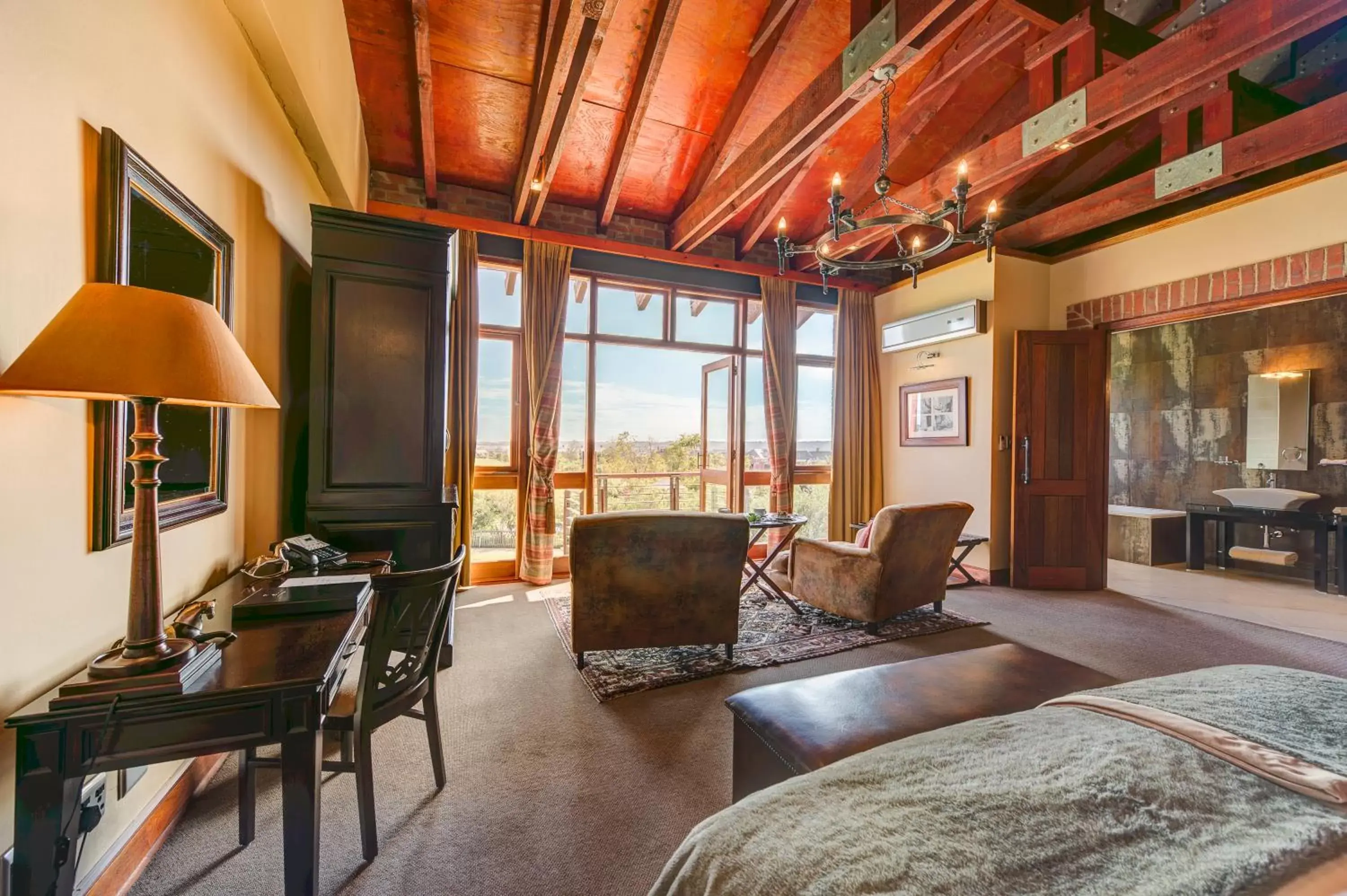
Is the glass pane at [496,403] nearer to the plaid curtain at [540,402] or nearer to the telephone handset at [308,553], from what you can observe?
the plaid curtain at [540,402]

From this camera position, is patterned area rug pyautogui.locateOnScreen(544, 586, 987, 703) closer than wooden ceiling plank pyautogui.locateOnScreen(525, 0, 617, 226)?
No

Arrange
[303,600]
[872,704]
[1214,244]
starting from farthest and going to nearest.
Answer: [1214,244]
[303,600]
[872,704]

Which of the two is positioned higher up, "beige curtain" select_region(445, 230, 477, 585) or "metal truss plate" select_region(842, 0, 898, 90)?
"metal truss plate" select_region(842, 0, 898, 90)

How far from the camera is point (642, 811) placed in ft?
5.99

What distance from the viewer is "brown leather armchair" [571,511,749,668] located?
8.90 feet

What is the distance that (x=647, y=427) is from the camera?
5.36m

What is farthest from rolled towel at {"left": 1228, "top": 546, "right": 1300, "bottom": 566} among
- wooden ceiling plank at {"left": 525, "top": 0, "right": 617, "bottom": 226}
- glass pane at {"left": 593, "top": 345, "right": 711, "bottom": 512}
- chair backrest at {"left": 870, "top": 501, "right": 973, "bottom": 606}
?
wooden ceiling plank at {"left": 525, "top": 0, "right": 617, "bottom": 226}

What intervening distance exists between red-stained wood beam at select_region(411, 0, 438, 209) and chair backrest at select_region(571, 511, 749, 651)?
2971mm

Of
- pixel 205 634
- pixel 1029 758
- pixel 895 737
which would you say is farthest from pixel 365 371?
pixel 1029 758

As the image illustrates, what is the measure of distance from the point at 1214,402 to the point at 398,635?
822cm

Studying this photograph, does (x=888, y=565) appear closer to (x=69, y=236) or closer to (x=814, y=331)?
(x=814, y=331)

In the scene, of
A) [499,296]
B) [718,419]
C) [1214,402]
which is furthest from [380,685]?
[1214,402]

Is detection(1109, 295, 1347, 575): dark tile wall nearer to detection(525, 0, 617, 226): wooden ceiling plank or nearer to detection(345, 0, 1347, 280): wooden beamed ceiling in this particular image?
detection(345, 0, 1347, 280): wooden beamed ceiling

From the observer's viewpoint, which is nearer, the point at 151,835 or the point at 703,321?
the point at 151,835
